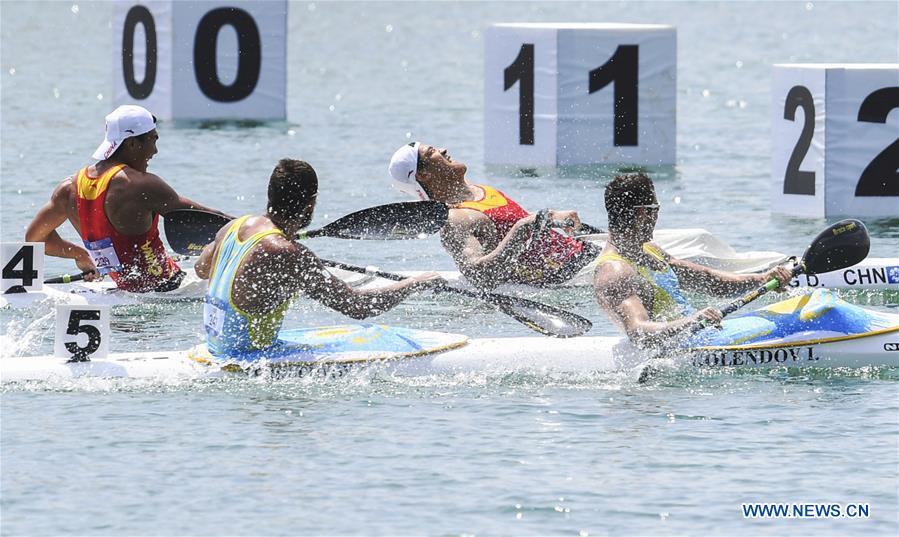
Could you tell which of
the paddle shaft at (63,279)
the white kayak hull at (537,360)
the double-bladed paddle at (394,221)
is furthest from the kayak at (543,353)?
the paddle shaft at (63,279)

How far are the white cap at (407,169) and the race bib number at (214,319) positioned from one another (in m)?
2.28

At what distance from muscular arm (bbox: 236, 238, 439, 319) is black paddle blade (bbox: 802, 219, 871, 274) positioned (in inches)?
81.6

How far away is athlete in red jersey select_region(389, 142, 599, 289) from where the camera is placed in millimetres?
11406

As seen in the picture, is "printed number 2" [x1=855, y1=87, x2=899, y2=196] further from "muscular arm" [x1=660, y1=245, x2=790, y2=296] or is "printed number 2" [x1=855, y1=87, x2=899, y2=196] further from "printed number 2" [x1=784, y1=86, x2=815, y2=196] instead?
"muscular arm" [x1=660, y1=245, x2=790, y2=296]

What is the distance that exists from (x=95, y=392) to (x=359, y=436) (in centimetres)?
153

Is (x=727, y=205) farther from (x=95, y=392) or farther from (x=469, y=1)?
(x=469, y=1)

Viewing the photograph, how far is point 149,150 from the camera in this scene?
475 inches

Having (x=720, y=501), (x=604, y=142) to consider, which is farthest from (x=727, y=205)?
(x=720, y=501)

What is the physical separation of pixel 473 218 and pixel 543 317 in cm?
150

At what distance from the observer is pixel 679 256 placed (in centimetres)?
1309

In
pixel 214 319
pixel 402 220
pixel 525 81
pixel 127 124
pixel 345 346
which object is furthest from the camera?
pixel 525 81

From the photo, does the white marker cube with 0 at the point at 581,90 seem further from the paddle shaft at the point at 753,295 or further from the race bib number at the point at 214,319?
the race bib number at the point at 214,319

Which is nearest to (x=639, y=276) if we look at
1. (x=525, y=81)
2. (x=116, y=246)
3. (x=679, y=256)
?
(x=679, y=256)

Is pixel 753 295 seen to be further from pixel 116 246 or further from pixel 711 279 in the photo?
pixel 116 246
